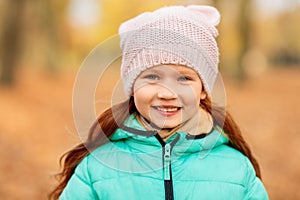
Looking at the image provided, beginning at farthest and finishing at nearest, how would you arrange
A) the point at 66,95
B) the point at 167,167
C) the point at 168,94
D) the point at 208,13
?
the point at 66,95 → the point at 208,13 → the point at 167,167 → the point at 168,94

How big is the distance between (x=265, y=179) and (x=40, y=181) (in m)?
2.48

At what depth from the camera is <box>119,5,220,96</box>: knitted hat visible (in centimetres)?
277

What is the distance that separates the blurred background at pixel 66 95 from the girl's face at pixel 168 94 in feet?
1.10

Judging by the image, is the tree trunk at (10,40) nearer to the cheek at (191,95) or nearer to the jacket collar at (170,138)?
the jacket collar at (170,138)

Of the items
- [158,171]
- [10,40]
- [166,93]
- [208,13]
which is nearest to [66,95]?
[10,40]

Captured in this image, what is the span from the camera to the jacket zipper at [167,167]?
2.74m

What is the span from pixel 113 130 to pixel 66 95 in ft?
39.0

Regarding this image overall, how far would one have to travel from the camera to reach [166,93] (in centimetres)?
267

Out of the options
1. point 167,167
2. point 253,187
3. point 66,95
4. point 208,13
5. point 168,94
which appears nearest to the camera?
point 168,94

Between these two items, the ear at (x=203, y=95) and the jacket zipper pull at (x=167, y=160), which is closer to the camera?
the jacket zipper pull at (x=167, y=160)

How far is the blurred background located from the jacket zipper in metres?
0.48

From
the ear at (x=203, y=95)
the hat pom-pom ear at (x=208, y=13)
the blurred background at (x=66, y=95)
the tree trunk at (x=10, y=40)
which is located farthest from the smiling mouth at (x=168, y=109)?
the tree trunk at (x=10, y=40)

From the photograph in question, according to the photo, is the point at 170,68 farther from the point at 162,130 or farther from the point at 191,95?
the point at 162,130

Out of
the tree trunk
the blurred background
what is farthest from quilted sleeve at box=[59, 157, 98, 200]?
the tree trunk
